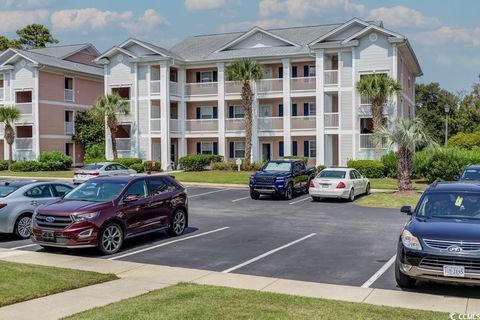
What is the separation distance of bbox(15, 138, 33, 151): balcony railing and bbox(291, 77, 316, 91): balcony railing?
2314 centimetres

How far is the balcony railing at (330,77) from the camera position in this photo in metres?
39.4

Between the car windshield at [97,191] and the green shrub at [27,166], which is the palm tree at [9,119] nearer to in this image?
the green shrub at [27,166]

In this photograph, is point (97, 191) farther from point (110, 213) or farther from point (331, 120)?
point (331, 120)

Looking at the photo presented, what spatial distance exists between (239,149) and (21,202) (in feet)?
101

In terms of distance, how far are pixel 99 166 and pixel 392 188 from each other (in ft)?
54.5

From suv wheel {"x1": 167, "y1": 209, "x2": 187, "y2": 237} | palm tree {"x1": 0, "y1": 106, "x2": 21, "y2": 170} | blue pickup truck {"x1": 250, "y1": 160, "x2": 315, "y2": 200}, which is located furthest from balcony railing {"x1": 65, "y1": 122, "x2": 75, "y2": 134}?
suv wheel {"x1": 167, "y1": 209, "x2": 187, "y2": 237}

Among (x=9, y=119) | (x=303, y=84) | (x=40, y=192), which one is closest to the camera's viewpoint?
(x=40, y=192)

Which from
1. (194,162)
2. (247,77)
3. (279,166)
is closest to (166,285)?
(279,166)

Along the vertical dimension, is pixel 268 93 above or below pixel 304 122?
above

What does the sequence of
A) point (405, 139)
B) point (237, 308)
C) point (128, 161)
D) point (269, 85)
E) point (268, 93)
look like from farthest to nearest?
point (269, 85) < point (268, 93) < point (128, 161) < point (405, 139) < point (237, 308)

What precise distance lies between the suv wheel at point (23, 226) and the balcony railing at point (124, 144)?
30626 millimetres

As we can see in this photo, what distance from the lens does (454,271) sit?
8.33 metres

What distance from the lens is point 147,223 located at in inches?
535

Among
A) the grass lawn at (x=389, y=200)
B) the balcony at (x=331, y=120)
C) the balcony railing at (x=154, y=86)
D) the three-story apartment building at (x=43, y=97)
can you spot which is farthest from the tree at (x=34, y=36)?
the grass lawn at (x=389, y=200)
